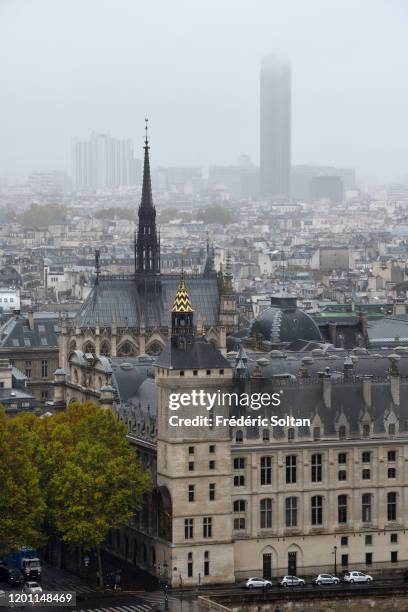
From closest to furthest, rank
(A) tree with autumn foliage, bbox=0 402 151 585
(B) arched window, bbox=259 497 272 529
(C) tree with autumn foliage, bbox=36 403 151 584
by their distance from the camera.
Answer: (A) tree with autumn foliage, bbox=0 402 151 585 < (C) tree with autumn foliage, bbox=36 403 151 584 < (B) arched window, bbox=259 497 272 529

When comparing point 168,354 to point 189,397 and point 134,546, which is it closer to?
point 189,397

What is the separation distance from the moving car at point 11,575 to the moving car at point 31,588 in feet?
1.97

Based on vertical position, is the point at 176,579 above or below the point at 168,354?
below

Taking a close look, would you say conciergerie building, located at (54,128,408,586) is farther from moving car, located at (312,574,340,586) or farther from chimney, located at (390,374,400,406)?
moving car, located at (312,574,340,586)

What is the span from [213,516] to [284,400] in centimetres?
746

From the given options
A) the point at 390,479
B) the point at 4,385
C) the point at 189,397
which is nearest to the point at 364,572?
the point at 390,479

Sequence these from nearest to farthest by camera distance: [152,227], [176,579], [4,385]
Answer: [176,579] → [4,385] → [152,227]

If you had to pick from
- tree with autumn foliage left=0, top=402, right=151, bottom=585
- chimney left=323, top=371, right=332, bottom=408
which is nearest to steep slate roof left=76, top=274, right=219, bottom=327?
tree with autumn foliage left=0, top=402, right=151, bottom=585

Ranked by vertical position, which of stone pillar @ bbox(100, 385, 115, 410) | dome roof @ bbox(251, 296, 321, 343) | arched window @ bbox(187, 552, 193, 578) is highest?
dome roof @ bbox(251, 296, 321, 343)

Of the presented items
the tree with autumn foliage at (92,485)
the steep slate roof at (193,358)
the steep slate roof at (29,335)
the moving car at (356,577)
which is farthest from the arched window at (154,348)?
the moving car at (356,577)

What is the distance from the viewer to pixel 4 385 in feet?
501

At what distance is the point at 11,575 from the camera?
4771 inches

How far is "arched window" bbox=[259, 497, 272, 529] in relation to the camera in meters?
124

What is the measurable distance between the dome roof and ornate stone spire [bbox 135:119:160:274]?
12698 mm
